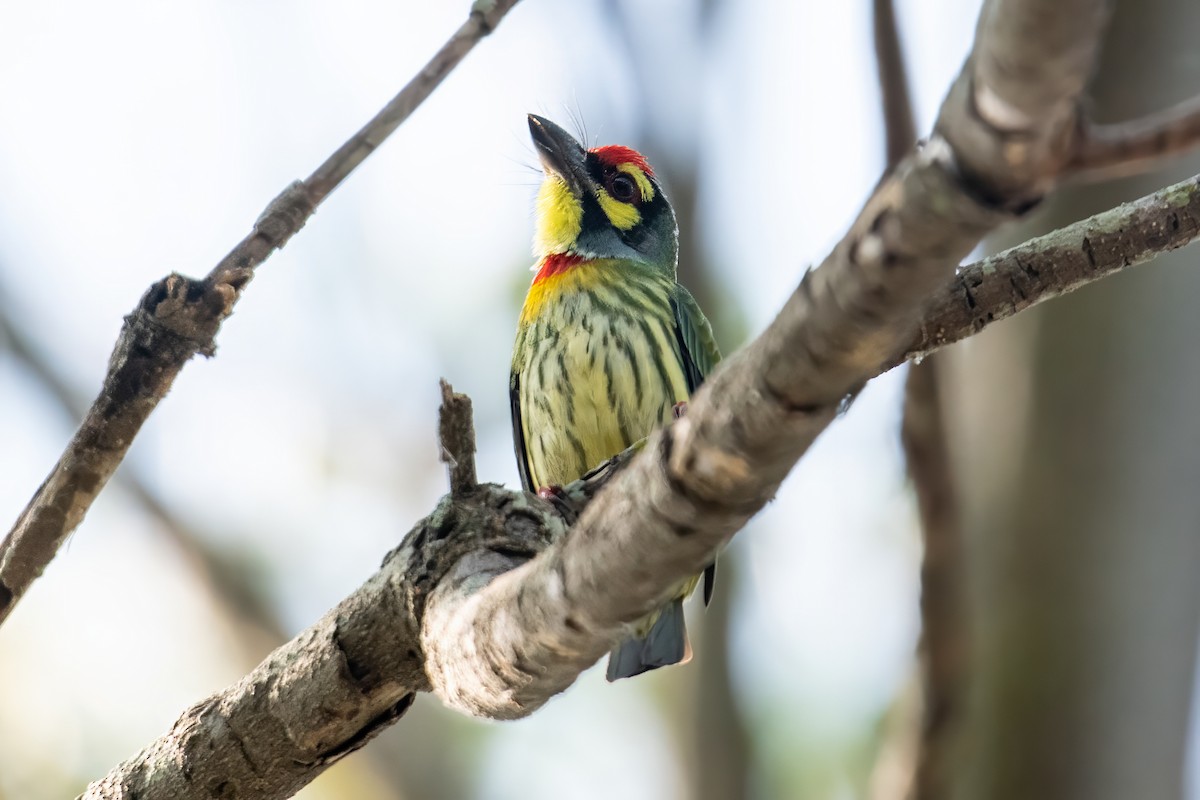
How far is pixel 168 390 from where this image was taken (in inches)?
106

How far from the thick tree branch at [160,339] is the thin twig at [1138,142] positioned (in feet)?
5.93

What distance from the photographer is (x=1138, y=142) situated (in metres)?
1.11

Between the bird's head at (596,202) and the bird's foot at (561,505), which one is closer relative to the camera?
the bird's foot at (561,505)

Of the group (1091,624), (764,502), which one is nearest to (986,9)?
(764,502)

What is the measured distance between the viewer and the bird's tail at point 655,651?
402 centimetres

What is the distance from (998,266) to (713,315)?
12.3 ft

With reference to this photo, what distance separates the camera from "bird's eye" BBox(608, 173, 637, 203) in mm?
6164

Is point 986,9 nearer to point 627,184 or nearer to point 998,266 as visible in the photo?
point 998,266

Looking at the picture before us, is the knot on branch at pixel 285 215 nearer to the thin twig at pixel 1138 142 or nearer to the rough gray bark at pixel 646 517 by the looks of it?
the rough gray bark at pixel 646 517

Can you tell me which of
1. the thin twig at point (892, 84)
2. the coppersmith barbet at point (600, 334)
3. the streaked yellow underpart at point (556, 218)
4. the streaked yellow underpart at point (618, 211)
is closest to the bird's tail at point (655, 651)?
the coppersmith barbet at point (600, 334)

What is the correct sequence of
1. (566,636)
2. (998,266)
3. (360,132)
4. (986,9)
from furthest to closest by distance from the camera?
(998,266), (360,132), (566,636), (986,9)

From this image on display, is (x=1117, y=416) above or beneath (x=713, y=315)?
beneath

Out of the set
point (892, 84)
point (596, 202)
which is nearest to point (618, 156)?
point (596, 202)

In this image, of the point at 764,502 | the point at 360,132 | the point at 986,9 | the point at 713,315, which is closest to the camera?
the point at 986,9
